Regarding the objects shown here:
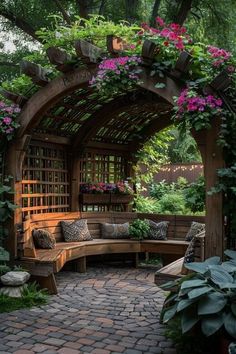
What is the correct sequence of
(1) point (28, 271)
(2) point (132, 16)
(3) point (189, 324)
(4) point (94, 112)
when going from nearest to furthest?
(3) point (189, 324)
(1) point (28, 271)
(4) point (94, 112)
(2) point (132, 16)

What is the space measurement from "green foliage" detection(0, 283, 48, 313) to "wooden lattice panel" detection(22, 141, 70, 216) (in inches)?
54.8

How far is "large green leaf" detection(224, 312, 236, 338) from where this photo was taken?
3.04 m

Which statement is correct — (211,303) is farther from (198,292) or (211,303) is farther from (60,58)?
(60,58)

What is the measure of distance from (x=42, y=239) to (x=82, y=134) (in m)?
2.05

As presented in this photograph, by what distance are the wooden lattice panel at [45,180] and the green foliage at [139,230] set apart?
1247mm

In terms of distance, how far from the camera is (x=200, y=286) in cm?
332

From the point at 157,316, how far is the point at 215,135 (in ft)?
6.77

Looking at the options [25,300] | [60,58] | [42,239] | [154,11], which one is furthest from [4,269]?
[154,11]

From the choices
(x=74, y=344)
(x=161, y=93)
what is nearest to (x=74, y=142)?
(x=161, y=93)

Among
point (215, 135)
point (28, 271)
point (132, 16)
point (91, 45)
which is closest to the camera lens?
point (215, 135)

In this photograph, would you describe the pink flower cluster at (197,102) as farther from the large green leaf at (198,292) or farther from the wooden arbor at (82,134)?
the large green leaf at (198,292)

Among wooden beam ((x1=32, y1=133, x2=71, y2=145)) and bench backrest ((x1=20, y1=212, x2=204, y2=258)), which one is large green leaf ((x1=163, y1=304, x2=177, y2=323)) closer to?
bench backrest ((x1=20, y1=212, x2=204, y2=258))

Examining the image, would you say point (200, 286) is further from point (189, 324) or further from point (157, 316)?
point (157, 316)

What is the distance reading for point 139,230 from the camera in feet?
23.5
